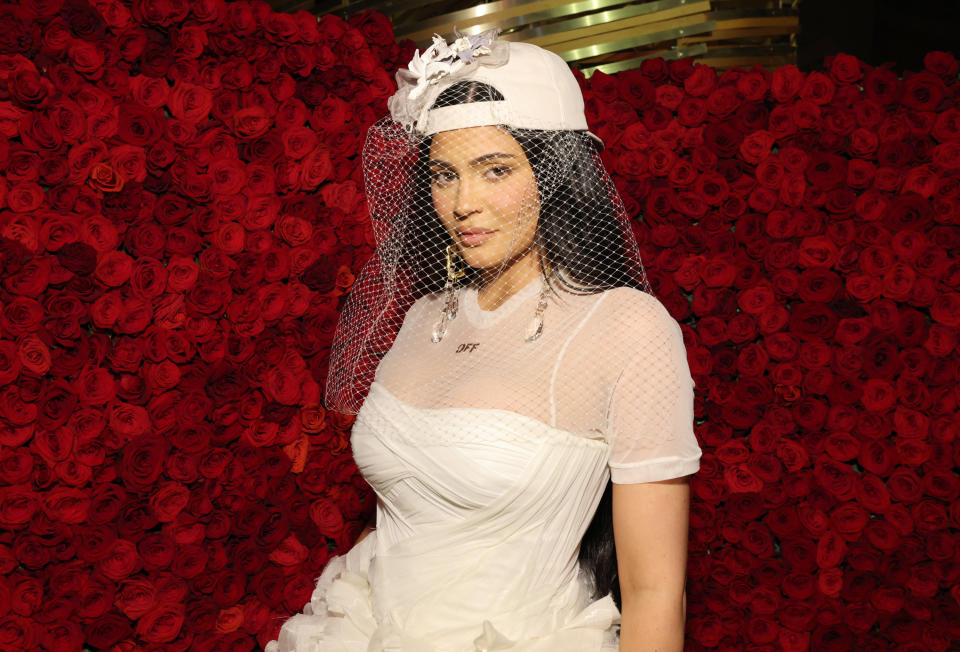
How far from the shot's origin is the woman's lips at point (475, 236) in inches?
66.2

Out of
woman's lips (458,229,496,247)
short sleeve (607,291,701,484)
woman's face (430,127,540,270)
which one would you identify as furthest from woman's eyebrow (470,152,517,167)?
short sleeve (607,291,701,484)

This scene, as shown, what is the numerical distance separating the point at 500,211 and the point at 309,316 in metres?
0.98

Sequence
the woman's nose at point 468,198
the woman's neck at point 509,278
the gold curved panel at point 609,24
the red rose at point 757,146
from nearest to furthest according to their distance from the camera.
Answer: the woman's nose at point 468,198
the woman's neck at point 509,278
the red rose at point 757,146
the gold curved panel at point 609,24

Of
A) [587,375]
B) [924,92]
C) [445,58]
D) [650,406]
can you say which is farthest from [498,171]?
[924,92]

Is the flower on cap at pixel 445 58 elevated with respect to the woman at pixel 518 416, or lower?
elevated

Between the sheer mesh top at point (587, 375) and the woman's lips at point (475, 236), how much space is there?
0.14m

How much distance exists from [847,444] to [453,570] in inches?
58.4

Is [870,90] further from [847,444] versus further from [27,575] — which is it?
[27,575]

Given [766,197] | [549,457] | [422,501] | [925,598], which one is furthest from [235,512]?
A: [925,598]

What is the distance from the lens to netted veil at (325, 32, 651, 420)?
1.66 meters

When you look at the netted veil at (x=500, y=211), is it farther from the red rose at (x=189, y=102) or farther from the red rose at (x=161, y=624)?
the red rose at (x=161, y=624)

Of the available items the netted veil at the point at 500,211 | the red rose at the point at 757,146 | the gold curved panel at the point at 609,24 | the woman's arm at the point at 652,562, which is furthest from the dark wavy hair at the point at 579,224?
the gold curved panel at the point at 609,24

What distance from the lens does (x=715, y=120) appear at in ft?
8.75

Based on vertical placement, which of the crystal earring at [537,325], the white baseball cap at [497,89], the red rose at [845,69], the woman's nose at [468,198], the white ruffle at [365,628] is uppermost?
the white baseball cap at [497,89]
